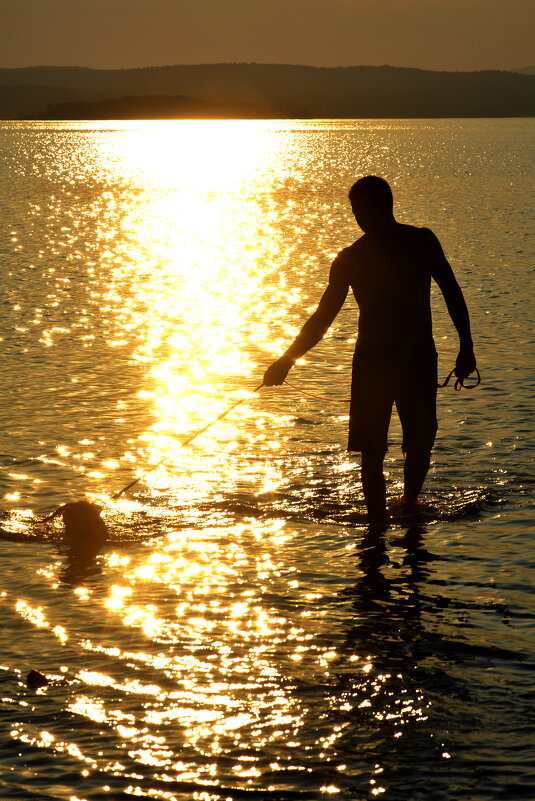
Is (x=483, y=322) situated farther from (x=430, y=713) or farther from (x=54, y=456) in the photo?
(x=430, y=713)

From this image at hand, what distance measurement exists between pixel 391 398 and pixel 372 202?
Result: 1.20 m

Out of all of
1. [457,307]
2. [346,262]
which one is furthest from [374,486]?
[346,262]

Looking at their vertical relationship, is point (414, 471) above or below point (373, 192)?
below

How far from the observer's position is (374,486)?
7.60 m

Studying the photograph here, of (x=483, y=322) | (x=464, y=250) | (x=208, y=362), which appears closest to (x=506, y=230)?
(x=464, y=250)

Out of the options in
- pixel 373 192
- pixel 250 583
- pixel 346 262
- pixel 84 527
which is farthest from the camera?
pixel 84 527

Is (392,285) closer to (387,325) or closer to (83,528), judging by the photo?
(387,325)

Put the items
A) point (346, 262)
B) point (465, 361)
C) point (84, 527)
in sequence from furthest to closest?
point (84, 527)
point (465, 361)
point (346, 262)

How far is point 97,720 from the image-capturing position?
5.27 meters

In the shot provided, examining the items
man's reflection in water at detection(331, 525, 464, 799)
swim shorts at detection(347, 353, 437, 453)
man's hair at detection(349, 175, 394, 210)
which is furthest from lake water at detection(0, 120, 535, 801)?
man's hair at detection(349, 175, 394, 210)

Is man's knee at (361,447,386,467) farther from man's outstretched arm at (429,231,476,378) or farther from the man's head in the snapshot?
the man's head

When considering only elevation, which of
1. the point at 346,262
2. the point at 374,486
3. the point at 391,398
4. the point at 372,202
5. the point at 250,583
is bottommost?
the point at 250,583

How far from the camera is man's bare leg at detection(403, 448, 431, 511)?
24.6 feet

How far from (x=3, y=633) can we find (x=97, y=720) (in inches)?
46.0
